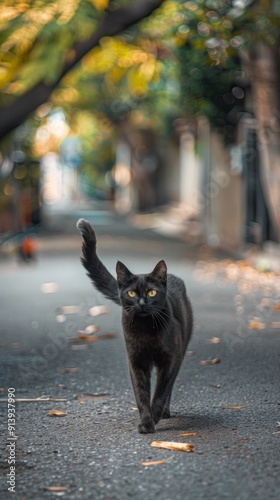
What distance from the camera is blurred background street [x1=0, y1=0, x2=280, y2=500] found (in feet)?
19.5

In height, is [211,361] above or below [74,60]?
below

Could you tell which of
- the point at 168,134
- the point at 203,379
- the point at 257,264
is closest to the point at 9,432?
the point at 203,379

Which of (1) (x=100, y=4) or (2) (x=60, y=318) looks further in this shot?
(2) (x=60, y=318)

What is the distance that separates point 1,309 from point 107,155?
54737 millimetres

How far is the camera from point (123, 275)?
699 centimetres

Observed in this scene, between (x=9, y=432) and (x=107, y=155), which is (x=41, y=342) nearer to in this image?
(x=9, y=432)

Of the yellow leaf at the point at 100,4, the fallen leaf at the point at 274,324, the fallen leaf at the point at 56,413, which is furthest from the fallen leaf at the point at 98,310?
the fallen leaf at the point at 56,413

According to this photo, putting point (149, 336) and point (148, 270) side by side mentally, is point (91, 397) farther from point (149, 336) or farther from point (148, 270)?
point (148, 270)

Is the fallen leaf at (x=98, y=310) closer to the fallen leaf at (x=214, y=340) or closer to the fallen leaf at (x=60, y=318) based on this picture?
the fallen leaf at (x=60, y=318)

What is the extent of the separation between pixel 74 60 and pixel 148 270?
386 inches

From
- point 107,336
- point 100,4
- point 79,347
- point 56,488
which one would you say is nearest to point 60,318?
point 107,336

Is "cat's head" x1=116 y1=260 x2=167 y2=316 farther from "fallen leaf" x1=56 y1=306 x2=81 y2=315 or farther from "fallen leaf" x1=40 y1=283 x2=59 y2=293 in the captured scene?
"fallen leaf" x1=40 y1=283 x2=59 y2=293

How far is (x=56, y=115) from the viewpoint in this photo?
28.4 meters

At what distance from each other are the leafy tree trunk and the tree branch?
8565 mm
